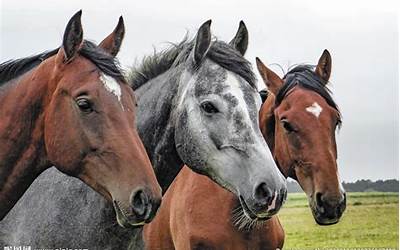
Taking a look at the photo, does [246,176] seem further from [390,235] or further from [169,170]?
[390,235]

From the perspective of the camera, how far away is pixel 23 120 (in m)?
4.17

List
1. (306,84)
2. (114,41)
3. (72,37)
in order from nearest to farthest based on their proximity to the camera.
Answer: (72,37), (114,41), (306,84)

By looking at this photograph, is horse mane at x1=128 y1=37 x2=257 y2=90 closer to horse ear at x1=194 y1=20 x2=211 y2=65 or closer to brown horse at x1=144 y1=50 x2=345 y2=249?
horse ear at x1=194 y1=20 x2=211 y2=65

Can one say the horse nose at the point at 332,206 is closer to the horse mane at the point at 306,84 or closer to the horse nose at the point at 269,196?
the horse mane at the point at 306,84

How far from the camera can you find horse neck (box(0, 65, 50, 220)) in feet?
13.6

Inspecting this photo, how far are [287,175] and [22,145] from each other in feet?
8.24

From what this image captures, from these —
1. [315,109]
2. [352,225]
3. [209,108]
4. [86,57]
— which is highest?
[86,57]

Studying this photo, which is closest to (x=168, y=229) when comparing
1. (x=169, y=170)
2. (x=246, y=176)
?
(x=169, y=170)

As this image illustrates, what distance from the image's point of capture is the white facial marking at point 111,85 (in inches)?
159

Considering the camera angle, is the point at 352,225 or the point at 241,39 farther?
the point at 352,225

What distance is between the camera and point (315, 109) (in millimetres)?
5793

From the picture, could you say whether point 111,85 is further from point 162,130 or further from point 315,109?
point 315,109

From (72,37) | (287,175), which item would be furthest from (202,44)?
(287,175)

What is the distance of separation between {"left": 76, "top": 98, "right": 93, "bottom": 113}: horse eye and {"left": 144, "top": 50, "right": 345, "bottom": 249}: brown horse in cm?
186
